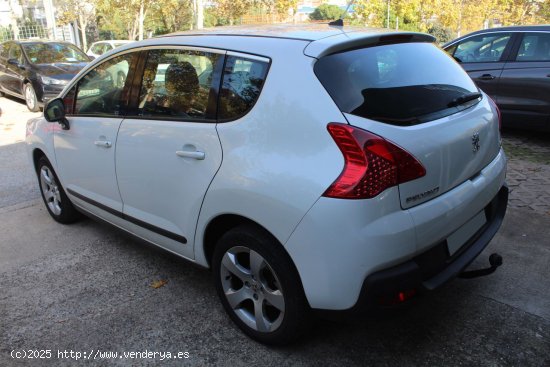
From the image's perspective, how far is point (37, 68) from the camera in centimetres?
1060

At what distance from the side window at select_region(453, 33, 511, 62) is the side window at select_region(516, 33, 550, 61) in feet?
0.81

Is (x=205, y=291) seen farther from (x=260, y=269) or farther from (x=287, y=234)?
(x=287, y=234)

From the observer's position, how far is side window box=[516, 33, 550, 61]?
6465mm

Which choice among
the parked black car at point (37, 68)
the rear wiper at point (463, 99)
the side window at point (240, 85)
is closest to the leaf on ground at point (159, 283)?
the side window at point (240, 85)

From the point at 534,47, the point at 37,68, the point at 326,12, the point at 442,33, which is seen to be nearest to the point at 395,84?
the point at 534,47

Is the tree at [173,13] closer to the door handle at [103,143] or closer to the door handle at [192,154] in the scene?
the door handle at [103,143]

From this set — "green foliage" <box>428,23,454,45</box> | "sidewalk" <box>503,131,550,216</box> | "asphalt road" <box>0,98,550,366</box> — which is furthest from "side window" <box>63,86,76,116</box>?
"green foliage" <box>428,23,454,45</box>

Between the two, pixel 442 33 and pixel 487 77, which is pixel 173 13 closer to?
pixel 442 33

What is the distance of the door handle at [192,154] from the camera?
259cm

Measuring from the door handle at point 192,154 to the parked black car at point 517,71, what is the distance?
5536 millimetres

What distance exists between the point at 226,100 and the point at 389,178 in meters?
0.99

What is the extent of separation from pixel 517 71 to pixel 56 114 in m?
5.89

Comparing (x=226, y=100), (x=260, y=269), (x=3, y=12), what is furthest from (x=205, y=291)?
(x=3, y=12)

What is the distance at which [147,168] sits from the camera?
2.96 metres
